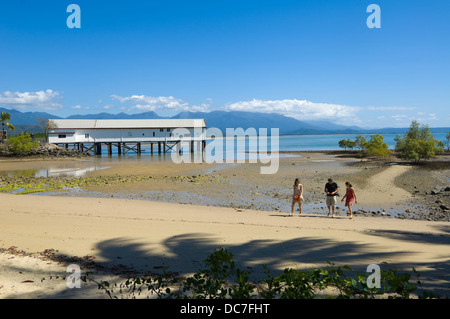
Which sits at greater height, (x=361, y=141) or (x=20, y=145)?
(x=361, y=141)

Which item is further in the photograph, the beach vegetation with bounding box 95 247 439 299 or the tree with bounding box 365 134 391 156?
the tree with bounding box 365 134 391 156

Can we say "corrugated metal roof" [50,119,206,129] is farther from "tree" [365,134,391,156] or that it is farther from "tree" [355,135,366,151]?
"tree" [365,134,391,156]

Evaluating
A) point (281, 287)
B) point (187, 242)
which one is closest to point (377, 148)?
point (187, 242)


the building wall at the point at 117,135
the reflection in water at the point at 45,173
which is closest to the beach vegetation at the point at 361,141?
the building wall at the point at 117,135

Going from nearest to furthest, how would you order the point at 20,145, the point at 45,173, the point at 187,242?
the point at 187,242
the point at 45,173
the point at 20,145

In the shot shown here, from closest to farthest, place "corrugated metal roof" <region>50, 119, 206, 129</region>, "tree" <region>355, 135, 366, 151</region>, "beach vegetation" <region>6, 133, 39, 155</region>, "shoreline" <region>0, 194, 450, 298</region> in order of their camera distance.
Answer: "shoreline" <region>0, 194, 450, 298</region> < "beach vegetation" <region>6, 133, 39, 155</region> < "tree" <region>355, 135, 366, 151</region> < "corrugated metal roof" <region>50, 119, 206, 129</region>

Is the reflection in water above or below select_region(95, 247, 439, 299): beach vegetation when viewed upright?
below

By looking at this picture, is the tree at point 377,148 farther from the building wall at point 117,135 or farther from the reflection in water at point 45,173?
the reflection in water at point 45,173

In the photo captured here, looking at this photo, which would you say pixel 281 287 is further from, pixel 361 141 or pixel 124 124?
pixel 124 124

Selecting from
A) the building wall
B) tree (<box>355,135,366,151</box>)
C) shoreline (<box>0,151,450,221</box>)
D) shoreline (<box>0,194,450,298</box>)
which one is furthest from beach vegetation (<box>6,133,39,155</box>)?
tree (<box>355,135,366,151</box>)

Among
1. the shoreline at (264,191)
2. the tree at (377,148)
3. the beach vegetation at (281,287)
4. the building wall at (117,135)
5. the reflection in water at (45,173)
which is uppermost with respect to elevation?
the building wall at (117,135)
